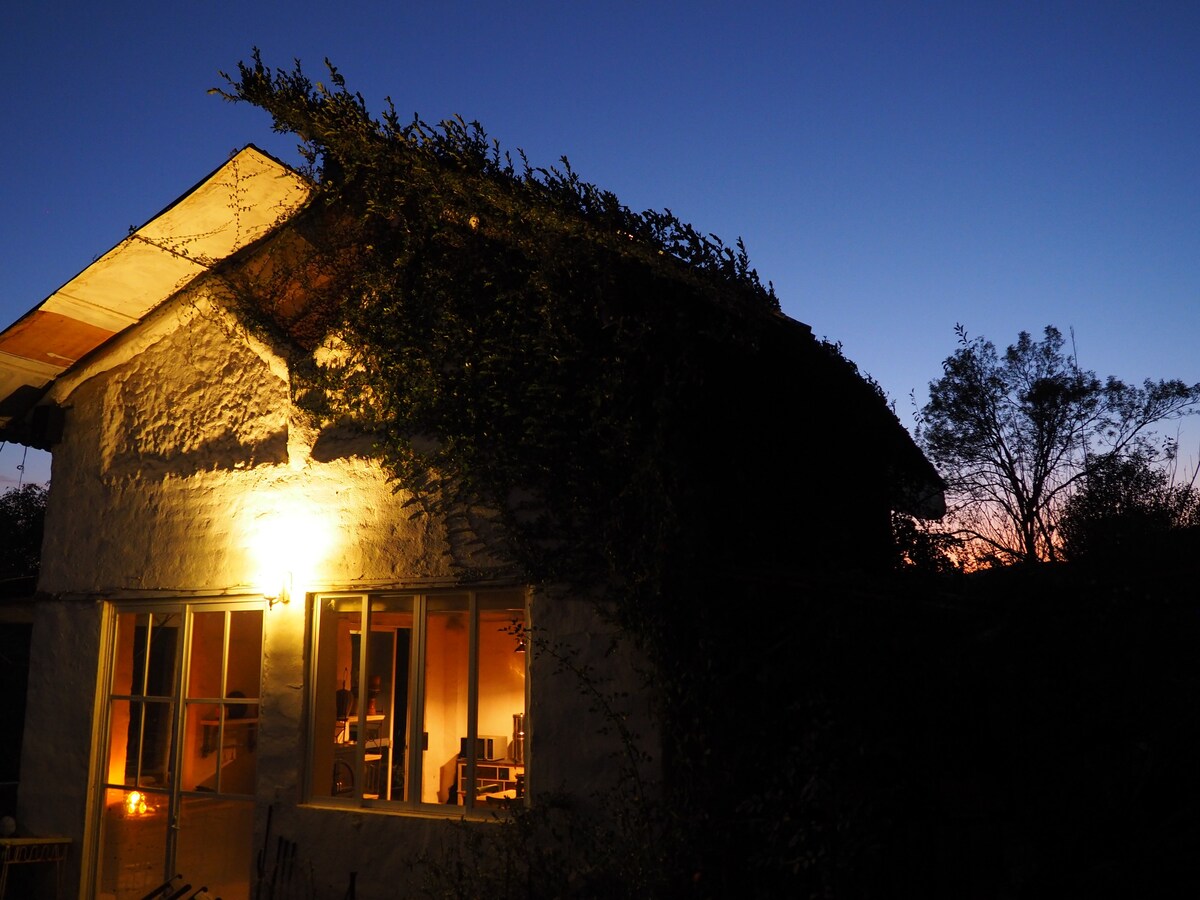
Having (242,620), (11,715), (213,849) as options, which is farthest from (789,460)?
(11,715)

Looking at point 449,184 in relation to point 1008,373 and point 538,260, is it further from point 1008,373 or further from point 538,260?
point 1008,373

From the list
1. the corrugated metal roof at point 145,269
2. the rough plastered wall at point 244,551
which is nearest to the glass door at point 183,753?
the rough plastered wall at point 244,551

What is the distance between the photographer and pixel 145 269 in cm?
705

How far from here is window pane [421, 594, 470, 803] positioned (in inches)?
228

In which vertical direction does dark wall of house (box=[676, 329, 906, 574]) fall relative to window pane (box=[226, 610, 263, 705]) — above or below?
above

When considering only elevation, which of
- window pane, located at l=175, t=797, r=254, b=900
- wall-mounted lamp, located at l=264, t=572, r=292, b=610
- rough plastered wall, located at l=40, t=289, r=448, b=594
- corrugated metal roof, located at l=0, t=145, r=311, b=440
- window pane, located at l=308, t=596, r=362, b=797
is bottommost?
window pane, located at l=175, t=797, r=254, b=900

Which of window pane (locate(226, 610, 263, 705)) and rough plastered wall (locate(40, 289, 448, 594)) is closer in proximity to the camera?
rough plastered wall (locate(40, 289, 448, 594))

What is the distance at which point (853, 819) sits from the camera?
4.19 meters

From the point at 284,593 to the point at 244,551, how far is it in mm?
628

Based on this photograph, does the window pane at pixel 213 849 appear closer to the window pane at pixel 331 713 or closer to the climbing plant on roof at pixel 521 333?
the window pane at pixel 331 713

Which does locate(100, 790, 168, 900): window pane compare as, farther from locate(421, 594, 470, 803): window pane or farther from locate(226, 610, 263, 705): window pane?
locate(421, 594, 470, 803): window pane

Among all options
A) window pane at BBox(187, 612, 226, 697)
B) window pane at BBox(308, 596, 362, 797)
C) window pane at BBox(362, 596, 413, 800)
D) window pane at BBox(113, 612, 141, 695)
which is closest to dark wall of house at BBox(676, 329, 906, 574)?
window pane at BBox(362, 596, 413, 800)

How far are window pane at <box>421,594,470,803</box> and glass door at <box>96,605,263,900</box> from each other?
140 cm

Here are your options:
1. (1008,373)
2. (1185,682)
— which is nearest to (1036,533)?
(1008,373)
